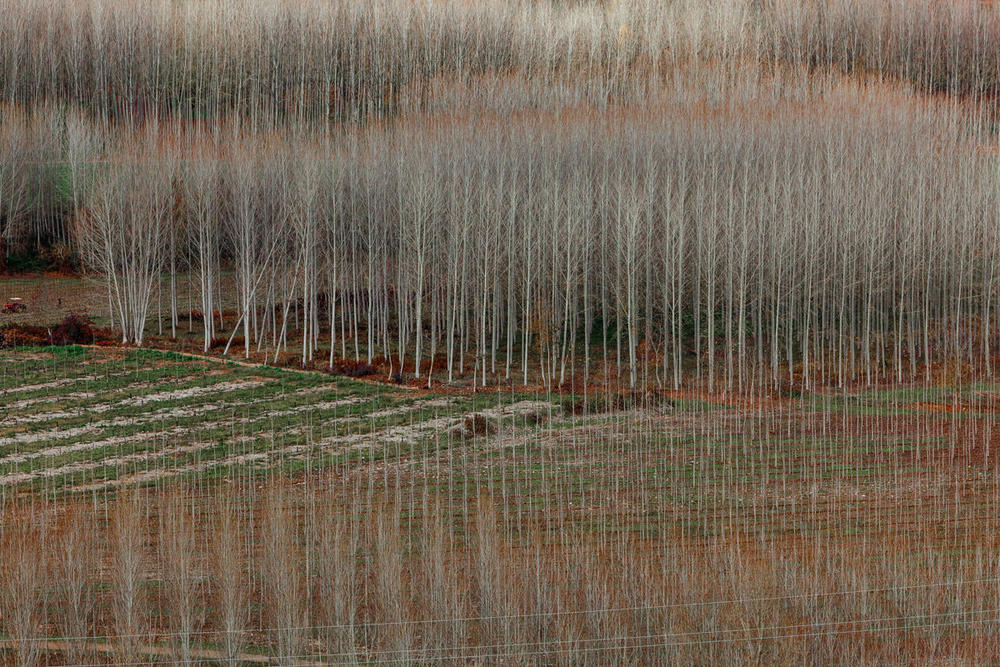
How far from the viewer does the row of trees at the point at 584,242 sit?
3669 cm

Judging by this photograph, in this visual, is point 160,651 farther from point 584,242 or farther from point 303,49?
point 303,49

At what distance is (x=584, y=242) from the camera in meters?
38.2

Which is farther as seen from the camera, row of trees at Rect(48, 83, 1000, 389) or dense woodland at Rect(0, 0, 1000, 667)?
row of trees at Rect(48, 83, 1000, 389)

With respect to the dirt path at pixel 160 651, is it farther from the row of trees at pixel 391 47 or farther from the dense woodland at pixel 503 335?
the row of trees at pixel 391 47

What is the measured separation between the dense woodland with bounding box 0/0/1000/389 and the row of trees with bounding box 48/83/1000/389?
0.58 feet

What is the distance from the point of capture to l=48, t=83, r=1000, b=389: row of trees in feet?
120

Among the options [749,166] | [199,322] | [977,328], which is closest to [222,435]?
[199,322]

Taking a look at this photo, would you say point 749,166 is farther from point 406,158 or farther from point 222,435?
point 222,435

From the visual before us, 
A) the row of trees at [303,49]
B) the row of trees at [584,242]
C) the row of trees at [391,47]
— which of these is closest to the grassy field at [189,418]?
the row of trees at [584,242]

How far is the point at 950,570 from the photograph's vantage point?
16.9 meters

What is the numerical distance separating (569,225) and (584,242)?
5.60ft

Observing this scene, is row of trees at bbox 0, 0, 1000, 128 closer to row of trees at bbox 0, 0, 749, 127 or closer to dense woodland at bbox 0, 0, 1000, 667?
row of trees at bbox 0, 0, 749, 127

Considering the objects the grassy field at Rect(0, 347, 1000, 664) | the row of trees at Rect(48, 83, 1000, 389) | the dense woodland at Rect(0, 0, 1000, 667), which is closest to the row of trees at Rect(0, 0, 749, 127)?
the dense woodland at Rect(0, 0, 1000, 667)

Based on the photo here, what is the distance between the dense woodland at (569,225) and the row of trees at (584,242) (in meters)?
0.18
